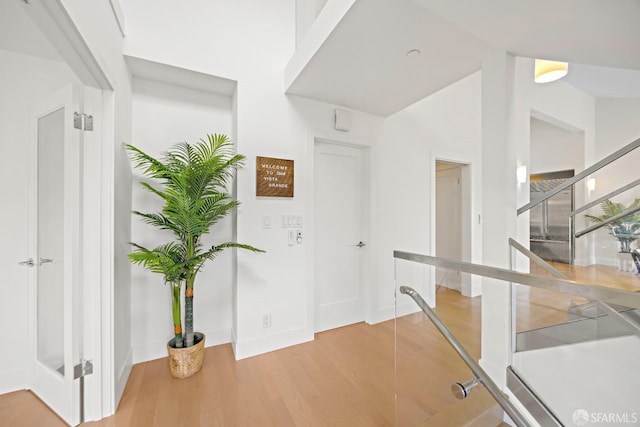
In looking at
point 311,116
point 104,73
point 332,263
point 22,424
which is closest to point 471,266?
point 332,263

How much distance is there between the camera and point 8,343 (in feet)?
5.68

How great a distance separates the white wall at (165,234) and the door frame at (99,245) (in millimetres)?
621

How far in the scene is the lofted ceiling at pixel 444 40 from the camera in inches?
52.4

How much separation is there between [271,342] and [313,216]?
1306 mm

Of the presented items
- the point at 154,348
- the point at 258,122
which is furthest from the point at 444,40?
the point at 154,348

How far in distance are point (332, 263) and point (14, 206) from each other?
2638 millimetres

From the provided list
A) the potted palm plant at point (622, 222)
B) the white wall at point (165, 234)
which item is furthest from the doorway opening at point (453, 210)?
the white wall at point (165, 234)

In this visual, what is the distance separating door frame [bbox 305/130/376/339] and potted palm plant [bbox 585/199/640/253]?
2351mm

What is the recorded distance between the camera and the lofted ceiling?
1330 millimetres

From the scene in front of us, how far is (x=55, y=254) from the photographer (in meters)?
1.64

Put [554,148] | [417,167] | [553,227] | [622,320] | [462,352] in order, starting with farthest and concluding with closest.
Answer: [554,148] → [553,227] → [417,167] → [462,352] → [622,320]

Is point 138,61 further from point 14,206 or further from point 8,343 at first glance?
point 8,343

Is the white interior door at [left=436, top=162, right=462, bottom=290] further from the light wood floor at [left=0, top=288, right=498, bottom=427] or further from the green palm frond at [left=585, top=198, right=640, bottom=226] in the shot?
the light wood floor at [left=0, top=288, right=498, bottom=427]

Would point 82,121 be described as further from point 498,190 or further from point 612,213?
point 612,213
